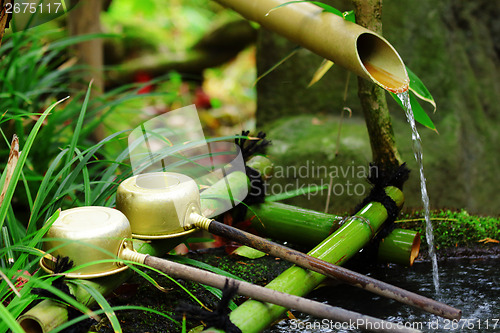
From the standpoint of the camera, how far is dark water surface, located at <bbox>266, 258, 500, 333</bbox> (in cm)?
146

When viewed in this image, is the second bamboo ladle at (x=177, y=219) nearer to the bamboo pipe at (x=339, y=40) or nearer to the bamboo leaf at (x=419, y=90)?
the bamboo pipe at (x=339, y=40)

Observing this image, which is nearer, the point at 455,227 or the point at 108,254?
the point at 108,254

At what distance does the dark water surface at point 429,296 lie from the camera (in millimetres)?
1460

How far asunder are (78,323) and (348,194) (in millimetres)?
2032

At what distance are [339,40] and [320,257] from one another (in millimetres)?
685

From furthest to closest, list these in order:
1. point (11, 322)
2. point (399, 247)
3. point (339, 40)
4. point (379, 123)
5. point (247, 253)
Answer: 1. point (379, 123)
2. point (247, 253)
3. point (399, 247)
4. point (339, 40)
5. point (11, 322)

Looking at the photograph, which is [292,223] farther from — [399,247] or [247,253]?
[399,247]

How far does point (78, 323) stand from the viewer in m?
1.14

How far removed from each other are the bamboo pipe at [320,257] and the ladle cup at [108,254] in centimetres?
5

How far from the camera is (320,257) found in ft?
4.83

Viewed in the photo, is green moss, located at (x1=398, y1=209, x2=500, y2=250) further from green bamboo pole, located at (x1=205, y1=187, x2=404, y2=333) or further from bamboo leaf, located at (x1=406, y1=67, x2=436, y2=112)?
bamboo leaf, located at (x1=406, y1=67, x2=436, y2=112)

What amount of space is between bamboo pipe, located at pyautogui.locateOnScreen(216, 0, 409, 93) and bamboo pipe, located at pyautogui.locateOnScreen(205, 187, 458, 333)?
43cm
